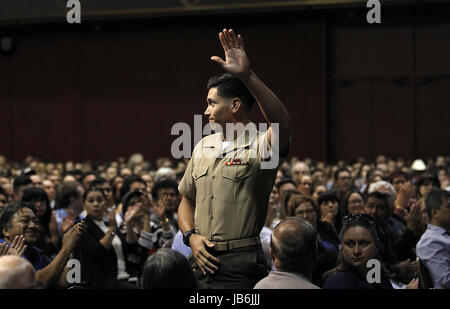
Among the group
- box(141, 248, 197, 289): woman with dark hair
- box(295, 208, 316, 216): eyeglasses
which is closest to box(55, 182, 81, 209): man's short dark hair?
box(295, 208, 316, 216): eyeglasses

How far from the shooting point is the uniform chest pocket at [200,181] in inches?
118

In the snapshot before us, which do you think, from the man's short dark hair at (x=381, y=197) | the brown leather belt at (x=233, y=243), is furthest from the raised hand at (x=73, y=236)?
the man's short dark hair at (x=381, y=197)

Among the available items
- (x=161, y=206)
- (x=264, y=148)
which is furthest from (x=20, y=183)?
(x=264, y=148)

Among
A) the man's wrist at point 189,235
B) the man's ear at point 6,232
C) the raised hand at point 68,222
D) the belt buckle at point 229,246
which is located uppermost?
→ the man's wrist at point 189,235

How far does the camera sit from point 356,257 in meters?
3.59

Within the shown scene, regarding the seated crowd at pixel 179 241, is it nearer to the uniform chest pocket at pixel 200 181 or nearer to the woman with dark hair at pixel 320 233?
the woman with dark hair at pixel 320 233

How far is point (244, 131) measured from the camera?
2975 mm

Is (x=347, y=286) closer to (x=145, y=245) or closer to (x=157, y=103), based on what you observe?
(x=145, y=245)

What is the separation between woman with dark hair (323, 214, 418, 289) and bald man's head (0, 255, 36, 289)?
1.66 metres

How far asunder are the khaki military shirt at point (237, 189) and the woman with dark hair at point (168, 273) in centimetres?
67

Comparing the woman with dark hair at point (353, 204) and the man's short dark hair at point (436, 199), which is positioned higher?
the man's short dark hair at point (436, 199)

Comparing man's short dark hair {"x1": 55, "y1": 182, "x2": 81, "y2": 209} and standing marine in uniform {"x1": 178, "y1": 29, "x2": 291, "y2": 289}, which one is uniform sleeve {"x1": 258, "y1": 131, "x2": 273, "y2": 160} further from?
man's short dark hair {"x1": 55, "y1": 182, "x2": 81, "y2": 209}

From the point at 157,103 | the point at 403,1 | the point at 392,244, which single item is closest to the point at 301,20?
the point at 403,1

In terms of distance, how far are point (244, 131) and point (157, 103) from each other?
1508 centimetres
